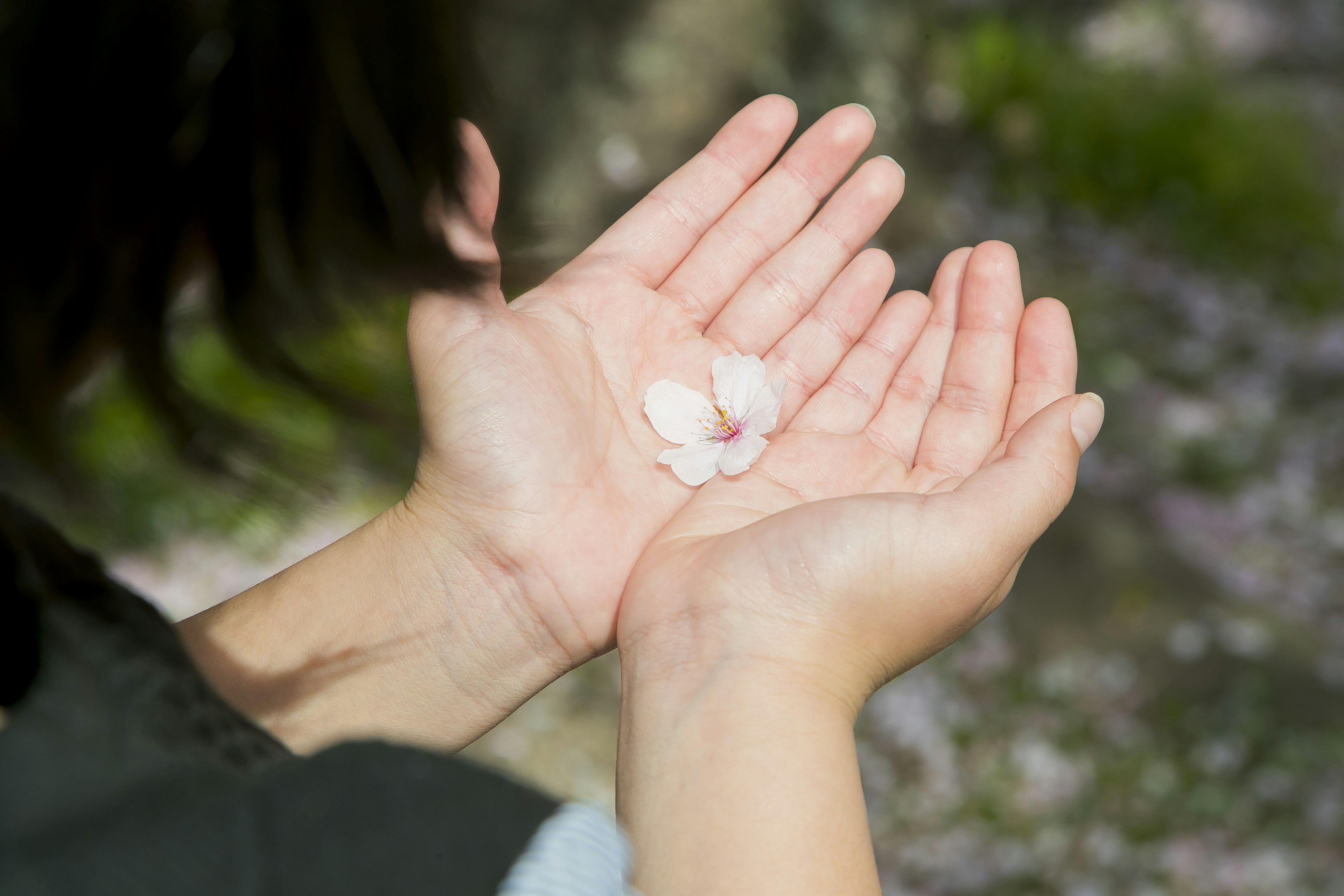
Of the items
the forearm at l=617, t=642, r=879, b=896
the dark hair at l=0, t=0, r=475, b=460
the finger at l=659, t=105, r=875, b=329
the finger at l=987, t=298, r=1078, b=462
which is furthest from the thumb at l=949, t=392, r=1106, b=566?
the dark hair at l=0, t=0, r=475, b=460

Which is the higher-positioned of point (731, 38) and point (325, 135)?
point (325, 135)

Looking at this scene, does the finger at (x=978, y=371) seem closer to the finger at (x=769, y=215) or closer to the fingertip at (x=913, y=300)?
the fingertip at (x=913, y=300)

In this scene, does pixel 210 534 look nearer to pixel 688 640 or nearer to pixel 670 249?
pixel 670 249

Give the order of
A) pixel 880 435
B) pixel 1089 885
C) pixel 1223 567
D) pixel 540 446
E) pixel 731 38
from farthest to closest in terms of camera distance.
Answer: pixel 731 38
pixel 1223 567
pixel 1089 885
pixel 880 435
pixel 540 446

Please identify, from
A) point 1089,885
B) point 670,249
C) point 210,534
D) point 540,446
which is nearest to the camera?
point 540,446

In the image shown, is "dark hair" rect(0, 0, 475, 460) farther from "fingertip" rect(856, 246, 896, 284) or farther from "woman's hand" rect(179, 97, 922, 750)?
"fingertip" rect(856, 246, 896, 284)

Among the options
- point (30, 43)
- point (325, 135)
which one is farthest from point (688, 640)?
point (30, 43)
